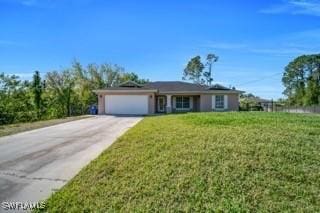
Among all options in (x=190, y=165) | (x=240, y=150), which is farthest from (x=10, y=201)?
(x=240, y=150)

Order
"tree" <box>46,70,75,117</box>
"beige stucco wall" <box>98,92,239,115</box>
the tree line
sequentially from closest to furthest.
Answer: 1. the tree line
2. "beige stucco wall" <box>98,92,239,115</box>
3. "tree" <box>46,70,75,117</box>

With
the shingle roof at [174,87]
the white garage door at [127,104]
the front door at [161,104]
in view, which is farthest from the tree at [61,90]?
the front door at [161,104]

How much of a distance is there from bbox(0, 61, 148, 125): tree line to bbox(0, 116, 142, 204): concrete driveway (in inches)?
448

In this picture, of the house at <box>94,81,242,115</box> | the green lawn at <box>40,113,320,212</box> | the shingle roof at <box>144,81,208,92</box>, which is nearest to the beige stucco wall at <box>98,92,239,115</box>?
the house at <box>94,81,242,115</box>

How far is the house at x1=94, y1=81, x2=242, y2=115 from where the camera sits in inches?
1325

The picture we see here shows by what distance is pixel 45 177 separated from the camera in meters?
7.53

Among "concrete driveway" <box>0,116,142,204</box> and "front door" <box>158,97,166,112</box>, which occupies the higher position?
"front door" <box>158,97,166,112</box>

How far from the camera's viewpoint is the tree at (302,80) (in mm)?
55125

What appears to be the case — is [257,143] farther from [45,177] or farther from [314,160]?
[45,177]

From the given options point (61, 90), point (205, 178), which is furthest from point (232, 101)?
point (205, 178)

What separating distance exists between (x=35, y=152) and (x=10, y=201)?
191 inches

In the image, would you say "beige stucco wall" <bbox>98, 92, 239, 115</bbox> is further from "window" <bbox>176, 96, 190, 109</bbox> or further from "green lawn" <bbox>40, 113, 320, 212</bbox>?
"green lawn" <bbox>40, 113, 320, 212</bbox>

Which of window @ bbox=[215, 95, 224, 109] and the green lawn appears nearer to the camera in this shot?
the green lawn

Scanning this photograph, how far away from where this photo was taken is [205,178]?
20.6ft
